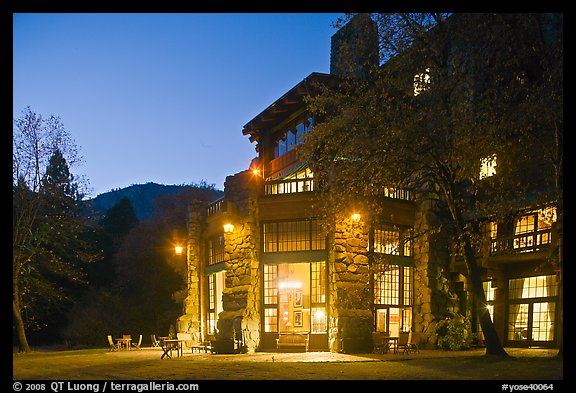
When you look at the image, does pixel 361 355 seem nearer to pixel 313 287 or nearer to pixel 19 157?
pixel 313 287

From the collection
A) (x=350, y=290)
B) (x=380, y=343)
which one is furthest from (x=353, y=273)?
(x=380, y=343)

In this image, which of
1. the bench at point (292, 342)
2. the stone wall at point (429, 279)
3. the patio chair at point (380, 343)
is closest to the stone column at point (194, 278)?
the bench at point (292, 342)

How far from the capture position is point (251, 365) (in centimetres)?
1595

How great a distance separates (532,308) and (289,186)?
1003cm

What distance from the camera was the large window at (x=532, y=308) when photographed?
21.4 metres

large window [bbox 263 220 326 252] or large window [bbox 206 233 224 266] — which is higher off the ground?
large window [bbox 263 220 326 252]

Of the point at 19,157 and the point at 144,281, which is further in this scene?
the point at 144,281

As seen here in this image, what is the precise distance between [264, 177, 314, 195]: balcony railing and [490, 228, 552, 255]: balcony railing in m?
7.01

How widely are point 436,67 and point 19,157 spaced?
18.2 m

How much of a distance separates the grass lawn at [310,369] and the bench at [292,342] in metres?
3.18

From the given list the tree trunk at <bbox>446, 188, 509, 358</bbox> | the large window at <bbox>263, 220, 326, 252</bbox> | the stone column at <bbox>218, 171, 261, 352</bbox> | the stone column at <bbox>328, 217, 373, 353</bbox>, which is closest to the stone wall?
the stone column at <bbox>328, 217, 373, 353</bbox>

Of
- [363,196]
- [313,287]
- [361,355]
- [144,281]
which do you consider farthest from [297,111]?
[144,281]

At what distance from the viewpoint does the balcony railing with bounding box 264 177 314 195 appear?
21.9 meters

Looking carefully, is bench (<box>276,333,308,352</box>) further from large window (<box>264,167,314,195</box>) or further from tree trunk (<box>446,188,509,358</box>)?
tree trunk (<box>446,188,509,358</box>)
